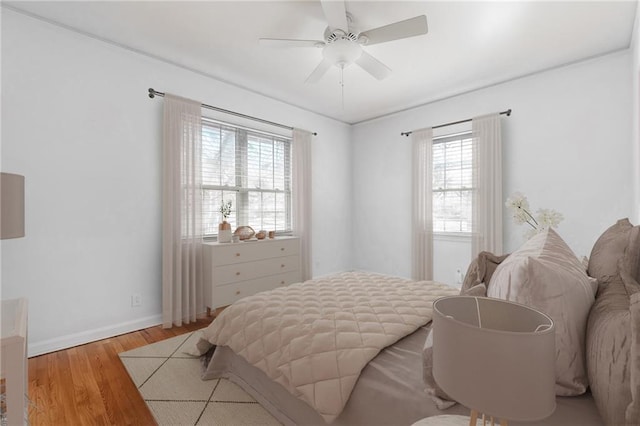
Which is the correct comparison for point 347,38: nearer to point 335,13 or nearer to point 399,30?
point 335,13

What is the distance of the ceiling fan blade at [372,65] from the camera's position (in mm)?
2623

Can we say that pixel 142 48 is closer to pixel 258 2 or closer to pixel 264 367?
pixel 258 2

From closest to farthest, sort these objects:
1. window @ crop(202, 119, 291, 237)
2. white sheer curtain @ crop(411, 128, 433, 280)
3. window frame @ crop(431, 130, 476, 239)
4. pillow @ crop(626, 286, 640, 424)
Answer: pillow @ crop(626, 286, 640, 424)
window @ crop(202, 119, 291, 237)
window frame @ crop(431, 130, 476, 239)
white sheer curtain @ crop(411, 128, 433, 280)

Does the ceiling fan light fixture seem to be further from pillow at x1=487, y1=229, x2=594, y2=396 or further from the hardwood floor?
the hardwood floor

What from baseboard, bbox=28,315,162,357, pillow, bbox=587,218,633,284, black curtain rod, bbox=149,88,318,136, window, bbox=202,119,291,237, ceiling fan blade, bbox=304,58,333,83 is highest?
ceiling fan blade, bbox=304,58,333,83

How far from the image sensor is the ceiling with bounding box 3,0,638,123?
2.39m

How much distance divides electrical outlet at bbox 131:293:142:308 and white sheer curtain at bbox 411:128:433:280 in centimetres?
348

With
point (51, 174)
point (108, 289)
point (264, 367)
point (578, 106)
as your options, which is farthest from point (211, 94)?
point (578, 106)

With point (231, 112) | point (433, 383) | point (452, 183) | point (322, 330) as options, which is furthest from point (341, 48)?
point (452, 183)

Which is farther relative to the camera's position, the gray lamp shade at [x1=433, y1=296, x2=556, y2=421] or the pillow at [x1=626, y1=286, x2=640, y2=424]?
the pillow at [x1=626, y1=286, x2=640, y2=424]

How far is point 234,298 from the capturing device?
133 inches

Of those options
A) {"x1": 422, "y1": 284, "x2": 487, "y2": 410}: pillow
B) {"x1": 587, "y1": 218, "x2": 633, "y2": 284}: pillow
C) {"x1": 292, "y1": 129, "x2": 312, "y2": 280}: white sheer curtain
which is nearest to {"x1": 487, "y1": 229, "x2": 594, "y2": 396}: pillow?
{"x1": 422, "y1": 284, "x2": 487, "y2": 410}: pillow

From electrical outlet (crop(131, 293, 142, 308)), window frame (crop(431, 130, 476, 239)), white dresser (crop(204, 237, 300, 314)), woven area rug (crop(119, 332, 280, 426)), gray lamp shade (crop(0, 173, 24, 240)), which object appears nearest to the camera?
gray lamp shade (crop(0, 173, 24, 240))

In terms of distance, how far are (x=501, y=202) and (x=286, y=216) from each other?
9.30 ft
